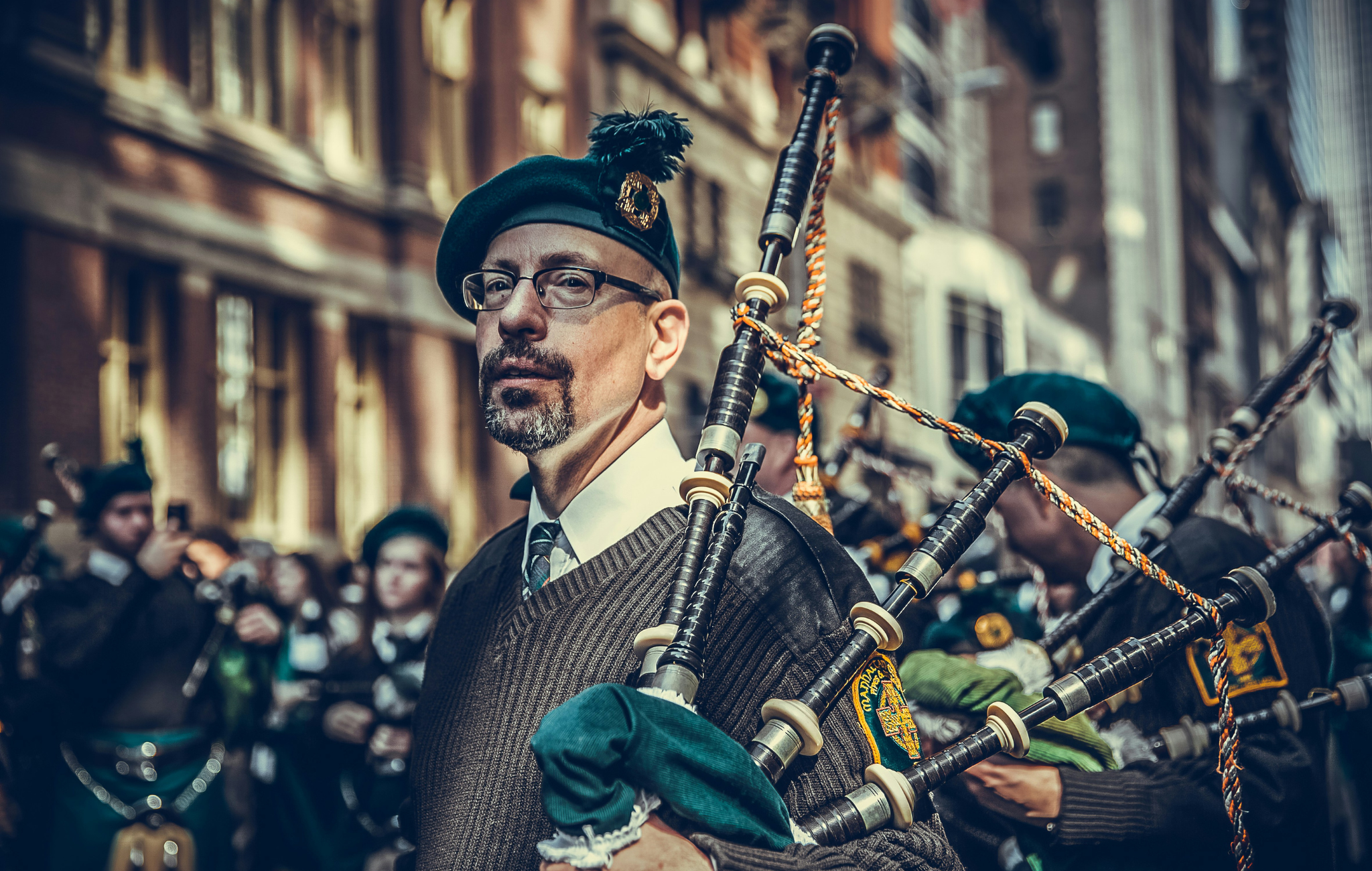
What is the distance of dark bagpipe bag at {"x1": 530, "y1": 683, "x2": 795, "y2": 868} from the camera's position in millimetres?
1603

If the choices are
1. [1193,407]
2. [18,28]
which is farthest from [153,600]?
[1193,407]

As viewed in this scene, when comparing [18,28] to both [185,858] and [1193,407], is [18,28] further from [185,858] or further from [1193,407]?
[1193,407]

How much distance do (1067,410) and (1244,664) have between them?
0.89 metres

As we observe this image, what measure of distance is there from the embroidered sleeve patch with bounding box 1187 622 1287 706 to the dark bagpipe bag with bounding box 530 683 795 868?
1751 mm

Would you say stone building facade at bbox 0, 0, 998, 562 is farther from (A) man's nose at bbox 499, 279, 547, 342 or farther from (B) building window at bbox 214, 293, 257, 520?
(A) man's nose at bbox 499, 279, 547, 342

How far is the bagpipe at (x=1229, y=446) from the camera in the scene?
3256 mm

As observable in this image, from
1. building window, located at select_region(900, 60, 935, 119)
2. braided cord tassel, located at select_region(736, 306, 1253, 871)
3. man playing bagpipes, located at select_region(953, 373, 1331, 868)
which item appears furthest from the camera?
building window, located at select_region(900, 60, 935, 119)

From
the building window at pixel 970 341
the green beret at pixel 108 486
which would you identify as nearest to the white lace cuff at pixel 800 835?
the green beret at pixel 108 486

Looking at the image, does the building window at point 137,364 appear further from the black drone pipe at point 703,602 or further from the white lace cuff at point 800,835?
the white lace cuff at point 800,835

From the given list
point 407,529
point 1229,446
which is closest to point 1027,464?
point 1229,446

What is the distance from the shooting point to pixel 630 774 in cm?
163

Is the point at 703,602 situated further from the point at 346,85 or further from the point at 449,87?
the point at 449,87

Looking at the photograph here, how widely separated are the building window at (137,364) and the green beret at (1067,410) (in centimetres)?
961

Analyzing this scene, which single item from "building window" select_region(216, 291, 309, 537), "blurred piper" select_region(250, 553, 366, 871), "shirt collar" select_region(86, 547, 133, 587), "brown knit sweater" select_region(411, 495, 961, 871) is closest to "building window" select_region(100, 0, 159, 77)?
"building window" select_region(216, 291, 309, 537)
